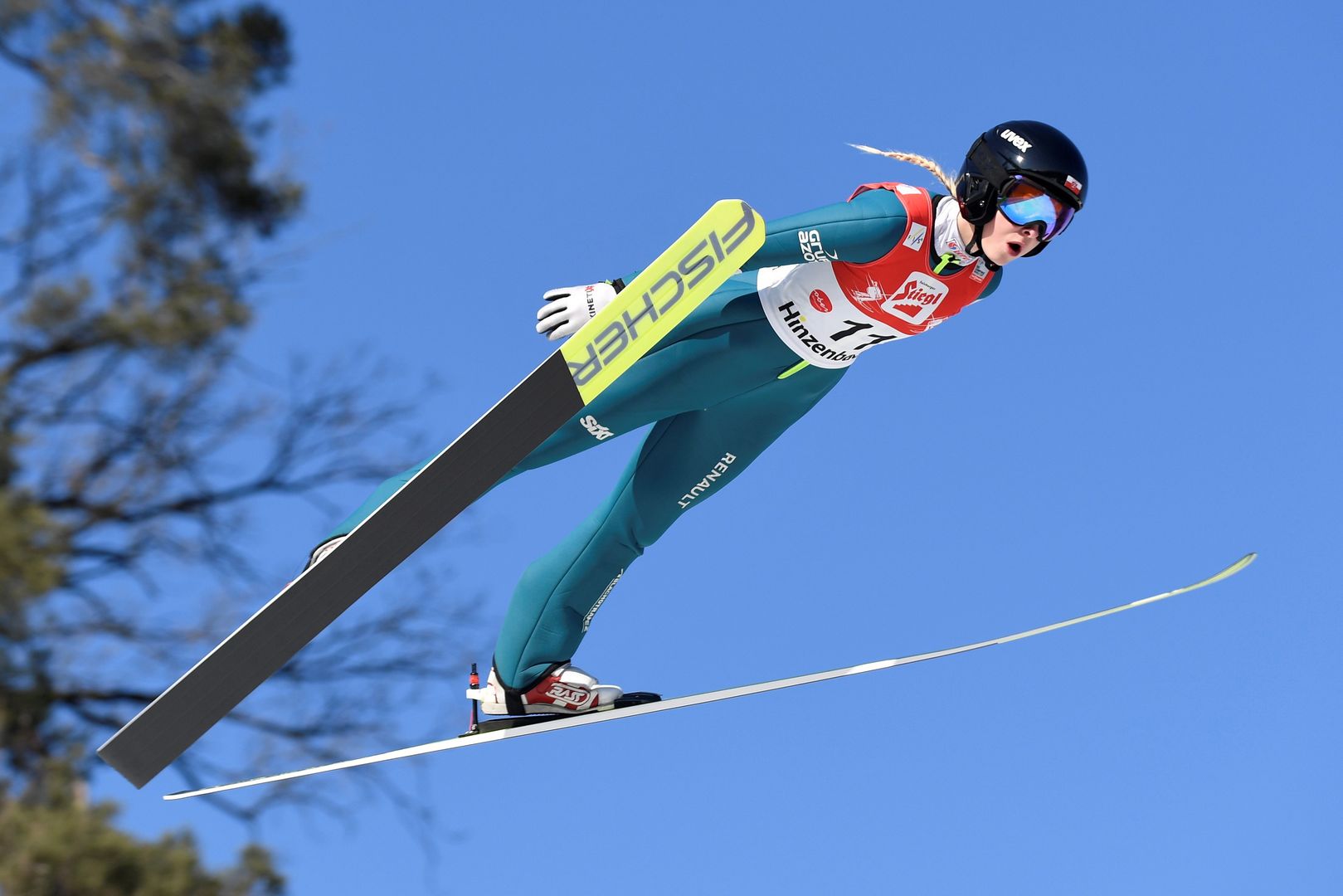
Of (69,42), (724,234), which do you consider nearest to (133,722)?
(724,234)

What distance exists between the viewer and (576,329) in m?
2.84

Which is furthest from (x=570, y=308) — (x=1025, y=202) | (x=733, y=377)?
(x=1025, y=202)

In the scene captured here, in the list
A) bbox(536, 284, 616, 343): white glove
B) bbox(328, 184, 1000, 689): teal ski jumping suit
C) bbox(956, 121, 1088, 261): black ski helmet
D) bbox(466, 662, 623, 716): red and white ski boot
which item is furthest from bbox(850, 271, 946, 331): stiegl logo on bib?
bbox(466, 662, 623, 716): red and white ski boot

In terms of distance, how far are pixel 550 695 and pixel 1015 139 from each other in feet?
4.96

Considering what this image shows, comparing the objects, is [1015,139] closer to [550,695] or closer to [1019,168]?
[1019,168]

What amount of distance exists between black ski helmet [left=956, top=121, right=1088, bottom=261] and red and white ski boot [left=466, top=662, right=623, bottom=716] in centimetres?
127

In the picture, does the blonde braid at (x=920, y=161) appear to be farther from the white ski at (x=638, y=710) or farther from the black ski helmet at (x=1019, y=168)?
the white ski at (x=638, y=710)

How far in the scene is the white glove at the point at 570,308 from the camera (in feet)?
9.26

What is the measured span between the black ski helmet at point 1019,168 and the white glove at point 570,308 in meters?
0.69

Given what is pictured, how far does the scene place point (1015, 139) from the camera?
9.22 feet

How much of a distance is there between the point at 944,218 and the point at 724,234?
0.51 m

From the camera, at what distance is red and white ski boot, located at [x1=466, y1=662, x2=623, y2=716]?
3283 mm

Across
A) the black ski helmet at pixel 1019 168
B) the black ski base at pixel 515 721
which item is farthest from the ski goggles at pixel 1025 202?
the black ski base at pixel 515 721

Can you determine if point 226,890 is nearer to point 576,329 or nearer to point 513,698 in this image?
point 513,698
